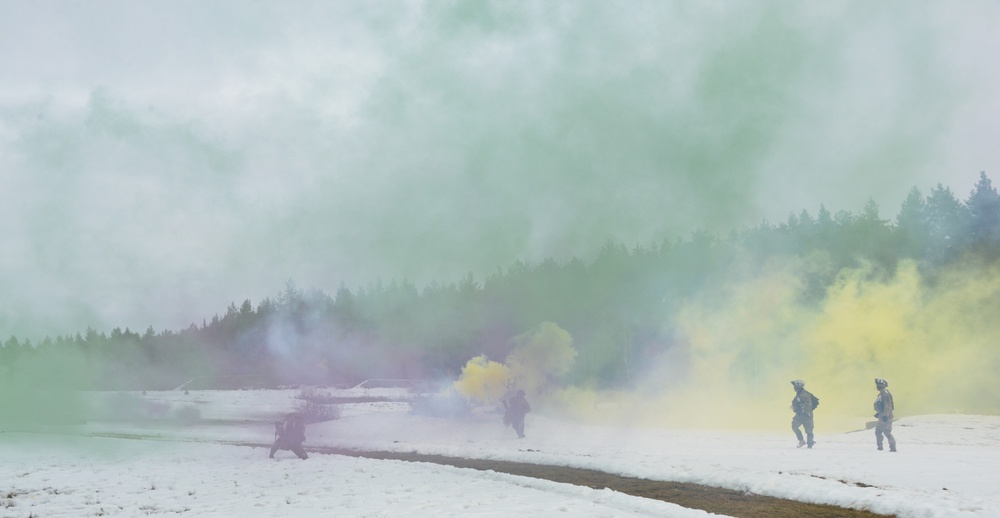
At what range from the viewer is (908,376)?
4694cm

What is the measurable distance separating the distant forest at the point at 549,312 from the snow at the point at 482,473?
30148 mm

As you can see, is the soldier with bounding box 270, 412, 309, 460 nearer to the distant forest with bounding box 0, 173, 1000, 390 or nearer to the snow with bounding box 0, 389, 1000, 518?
the snow with bounding box 0, 389, 1000, 518

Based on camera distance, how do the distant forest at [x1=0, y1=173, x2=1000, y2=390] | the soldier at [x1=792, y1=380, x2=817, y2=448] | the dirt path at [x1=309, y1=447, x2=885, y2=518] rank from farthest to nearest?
the distant forest at [x1=0, y1=173, x2=1000, y2=390]
the soldier at [x1=792, y1=380, x2=817, y2=448]
the dirt path at [x1=309, y1=447, x2=885, y2=518]

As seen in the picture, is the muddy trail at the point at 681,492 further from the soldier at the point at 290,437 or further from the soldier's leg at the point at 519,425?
the soldier's leg at the point at 519,425

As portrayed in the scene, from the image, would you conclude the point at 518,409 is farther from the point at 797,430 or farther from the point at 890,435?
the point at 890,435

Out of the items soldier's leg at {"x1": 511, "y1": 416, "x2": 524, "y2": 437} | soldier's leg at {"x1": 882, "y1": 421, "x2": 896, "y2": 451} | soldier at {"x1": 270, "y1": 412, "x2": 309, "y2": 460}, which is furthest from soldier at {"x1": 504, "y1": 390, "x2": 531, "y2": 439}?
soldier's leg at {"x1": 882, "y1": 421, "x2": 896, "y2": 451}

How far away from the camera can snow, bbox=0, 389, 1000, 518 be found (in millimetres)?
14070

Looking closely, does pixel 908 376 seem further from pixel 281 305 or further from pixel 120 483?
pixel 281 305

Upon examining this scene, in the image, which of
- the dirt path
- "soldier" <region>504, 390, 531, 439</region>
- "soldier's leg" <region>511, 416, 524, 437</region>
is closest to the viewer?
the dirt path

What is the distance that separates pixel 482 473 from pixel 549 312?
54506mm

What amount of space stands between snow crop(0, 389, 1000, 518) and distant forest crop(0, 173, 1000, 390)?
3015 centimetres

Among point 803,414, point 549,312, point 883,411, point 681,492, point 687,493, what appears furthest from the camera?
point 549,312

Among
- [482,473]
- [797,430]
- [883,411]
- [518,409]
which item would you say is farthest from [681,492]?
[518,409]

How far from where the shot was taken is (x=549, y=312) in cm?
7412
